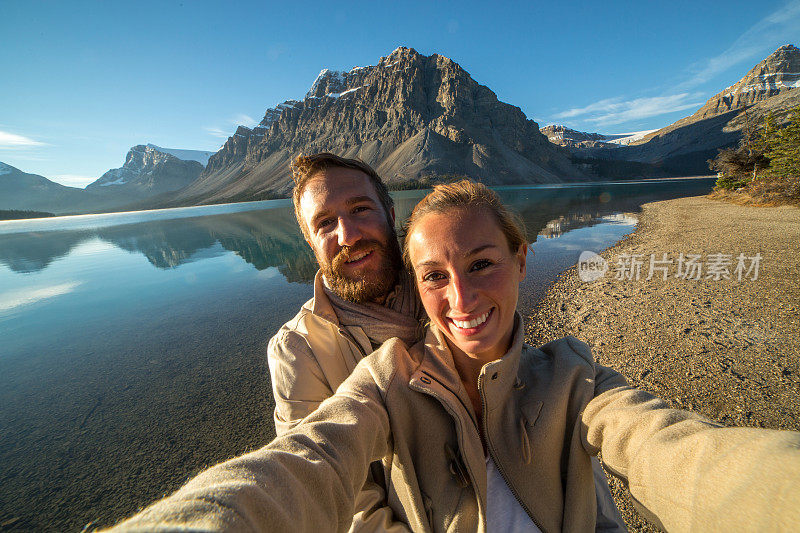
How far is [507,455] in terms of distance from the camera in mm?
1755

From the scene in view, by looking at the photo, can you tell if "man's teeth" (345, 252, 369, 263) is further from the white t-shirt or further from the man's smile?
the white t-shirt

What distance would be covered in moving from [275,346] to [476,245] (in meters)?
1.72

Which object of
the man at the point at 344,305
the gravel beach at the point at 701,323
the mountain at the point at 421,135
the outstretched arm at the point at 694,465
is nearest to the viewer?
the outstretched arm at the point at 694,465

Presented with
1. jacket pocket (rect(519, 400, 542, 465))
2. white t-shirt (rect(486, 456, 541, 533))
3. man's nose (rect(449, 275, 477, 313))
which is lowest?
white t-shirt (rect(486, 456, 541, 533))

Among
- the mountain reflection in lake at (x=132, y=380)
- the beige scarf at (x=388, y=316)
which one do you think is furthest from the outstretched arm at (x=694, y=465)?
the mountain reflection in lake at (x=132, y=380)

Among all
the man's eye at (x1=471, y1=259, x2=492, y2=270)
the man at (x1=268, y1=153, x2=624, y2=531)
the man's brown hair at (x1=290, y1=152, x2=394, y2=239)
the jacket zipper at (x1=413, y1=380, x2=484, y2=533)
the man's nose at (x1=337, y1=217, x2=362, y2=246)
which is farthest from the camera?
the man's brown hair at (x1=290, y1=152, x2=394, y2=239)

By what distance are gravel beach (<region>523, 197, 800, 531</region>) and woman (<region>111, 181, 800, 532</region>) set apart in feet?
9.74

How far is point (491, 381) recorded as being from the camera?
1.77 m

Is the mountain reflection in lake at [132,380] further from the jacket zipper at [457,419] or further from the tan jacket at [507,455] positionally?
the jacket zipper at [457,419]

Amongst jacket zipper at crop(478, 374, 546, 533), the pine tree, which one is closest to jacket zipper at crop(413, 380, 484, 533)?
jacket zipper at crop(478, 374, 546, 533)

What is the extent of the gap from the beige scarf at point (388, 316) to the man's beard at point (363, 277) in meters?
0.07

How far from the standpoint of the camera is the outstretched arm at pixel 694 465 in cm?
96

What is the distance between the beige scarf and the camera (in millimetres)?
2367

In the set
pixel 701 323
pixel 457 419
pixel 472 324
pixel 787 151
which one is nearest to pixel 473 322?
pixel 472 324
